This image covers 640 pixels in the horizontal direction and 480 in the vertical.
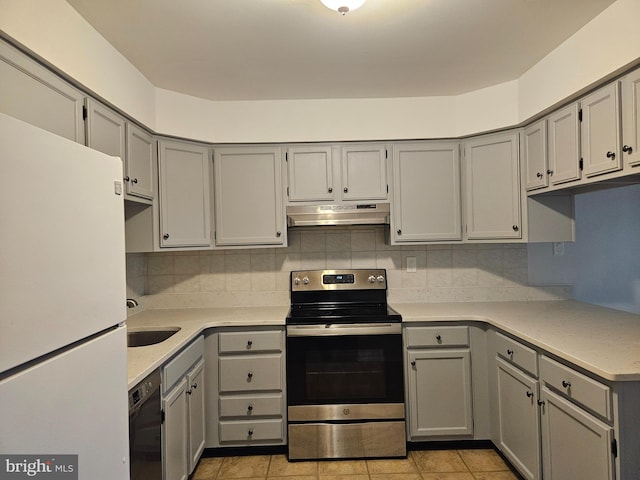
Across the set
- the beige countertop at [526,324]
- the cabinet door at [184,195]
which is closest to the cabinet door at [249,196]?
the cabinet door at [184,195]

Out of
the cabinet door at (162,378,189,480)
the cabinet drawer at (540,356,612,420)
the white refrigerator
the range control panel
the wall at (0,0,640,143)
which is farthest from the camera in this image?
the range control panel

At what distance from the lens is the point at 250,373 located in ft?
8.00

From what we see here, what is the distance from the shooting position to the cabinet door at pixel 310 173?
269 centimetres

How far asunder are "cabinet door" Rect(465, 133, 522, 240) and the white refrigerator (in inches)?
90.7

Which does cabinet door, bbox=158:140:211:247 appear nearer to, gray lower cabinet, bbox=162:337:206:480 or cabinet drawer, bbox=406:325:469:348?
gray lower cabinet, bbox=162:337:206:480

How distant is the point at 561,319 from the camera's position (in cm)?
221

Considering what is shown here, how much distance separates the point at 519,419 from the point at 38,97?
8.87ft

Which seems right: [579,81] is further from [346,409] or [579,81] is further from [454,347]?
[346,409]

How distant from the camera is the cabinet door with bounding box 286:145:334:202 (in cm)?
269

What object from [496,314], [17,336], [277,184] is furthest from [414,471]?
[17,336]

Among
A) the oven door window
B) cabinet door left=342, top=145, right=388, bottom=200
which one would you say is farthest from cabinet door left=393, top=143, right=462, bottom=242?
the oven door window

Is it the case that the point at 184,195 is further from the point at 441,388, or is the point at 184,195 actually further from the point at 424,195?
the point at 441,388

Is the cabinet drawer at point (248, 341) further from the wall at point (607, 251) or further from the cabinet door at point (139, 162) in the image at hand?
A: the wall at point (607, 251)

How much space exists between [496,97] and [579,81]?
670 millimetres
